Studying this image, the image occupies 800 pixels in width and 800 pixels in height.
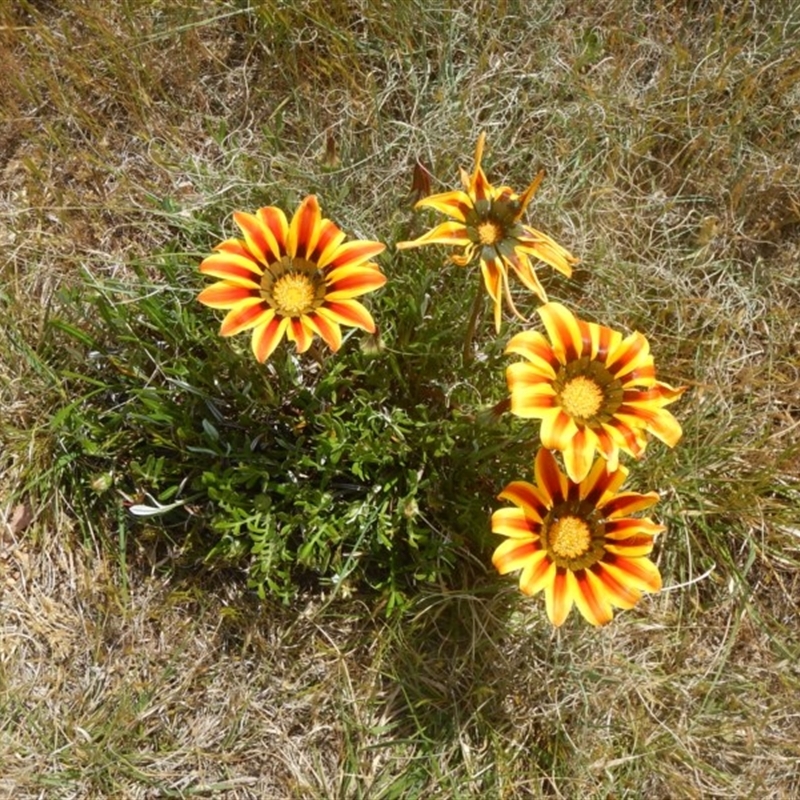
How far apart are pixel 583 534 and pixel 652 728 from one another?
0.78 m

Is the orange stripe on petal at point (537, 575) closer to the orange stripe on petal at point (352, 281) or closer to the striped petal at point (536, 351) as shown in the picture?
the striped petal at point (536, 351)

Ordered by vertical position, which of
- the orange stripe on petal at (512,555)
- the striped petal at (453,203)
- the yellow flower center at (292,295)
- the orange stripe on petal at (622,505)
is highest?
the striped petal at (453,203)

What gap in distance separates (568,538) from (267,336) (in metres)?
0.71

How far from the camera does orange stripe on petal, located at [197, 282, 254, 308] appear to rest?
167 cm

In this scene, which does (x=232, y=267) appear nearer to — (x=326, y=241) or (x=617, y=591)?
(x=326, y=241)

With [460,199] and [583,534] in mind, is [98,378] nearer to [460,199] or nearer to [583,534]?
[460,199]

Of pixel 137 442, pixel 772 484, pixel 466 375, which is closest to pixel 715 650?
pixel 772 484

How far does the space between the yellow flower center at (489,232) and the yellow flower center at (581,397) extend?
0.30 metres

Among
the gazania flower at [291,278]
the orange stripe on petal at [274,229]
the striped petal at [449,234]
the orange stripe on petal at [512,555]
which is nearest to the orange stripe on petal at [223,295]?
the gazania flower at [291,278]

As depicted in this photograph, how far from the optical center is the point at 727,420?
244 cm

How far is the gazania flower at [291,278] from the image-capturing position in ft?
5.50

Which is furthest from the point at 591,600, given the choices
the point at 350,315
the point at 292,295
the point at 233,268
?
the point at 233,268

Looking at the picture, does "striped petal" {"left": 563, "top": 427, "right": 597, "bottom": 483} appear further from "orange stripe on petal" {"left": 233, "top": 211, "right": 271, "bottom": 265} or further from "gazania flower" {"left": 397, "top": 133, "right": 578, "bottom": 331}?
"orange stripe on petal" {"left": 233, "top": 211, "right": 271, "bottom": 265}

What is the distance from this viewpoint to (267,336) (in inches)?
65.8
